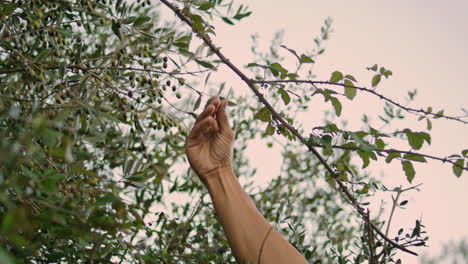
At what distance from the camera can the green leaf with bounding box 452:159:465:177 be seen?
180 centimetres

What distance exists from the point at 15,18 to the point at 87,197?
2.50ft

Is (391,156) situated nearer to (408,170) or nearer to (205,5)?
(408,170)

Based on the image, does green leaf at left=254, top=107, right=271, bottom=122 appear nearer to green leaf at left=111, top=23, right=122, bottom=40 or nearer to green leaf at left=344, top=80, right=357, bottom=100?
green leaf at left=344, top=80, right=357, bottom=100

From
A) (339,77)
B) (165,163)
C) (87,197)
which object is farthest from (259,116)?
(165,163)

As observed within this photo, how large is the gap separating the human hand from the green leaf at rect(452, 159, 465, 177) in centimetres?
102

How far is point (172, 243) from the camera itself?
2945 mm

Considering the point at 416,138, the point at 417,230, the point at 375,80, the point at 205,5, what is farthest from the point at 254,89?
the point at 417,230

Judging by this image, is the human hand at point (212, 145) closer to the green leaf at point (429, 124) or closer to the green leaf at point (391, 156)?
the green leaf at point (391, 156)

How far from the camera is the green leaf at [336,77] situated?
2.02m

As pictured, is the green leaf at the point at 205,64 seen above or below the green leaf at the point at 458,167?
above

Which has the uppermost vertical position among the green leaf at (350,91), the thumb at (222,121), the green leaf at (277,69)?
the thumb at (222,121)

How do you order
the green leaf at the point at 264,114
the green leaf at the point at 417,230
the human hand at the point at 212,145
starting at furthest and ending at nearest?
the human hand at the point at 212,145, the green leaf at the point at 264,114, the green leaf at the point at 417,230

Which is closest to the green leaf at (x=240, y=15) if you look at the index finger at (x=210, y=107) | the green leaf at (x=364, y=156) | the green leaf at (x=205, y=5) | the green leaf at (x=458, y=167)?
the green leaf at (x=205, y=5)

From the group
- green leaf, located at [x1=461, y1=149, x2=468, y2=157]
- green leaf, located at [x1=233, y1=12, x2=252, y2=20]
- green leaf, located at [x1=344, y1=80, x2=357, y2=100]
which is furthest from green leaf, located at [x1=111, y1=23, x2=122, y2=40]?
green leaf, located at [x1=461, y1=149, x2=468, y2=157]
